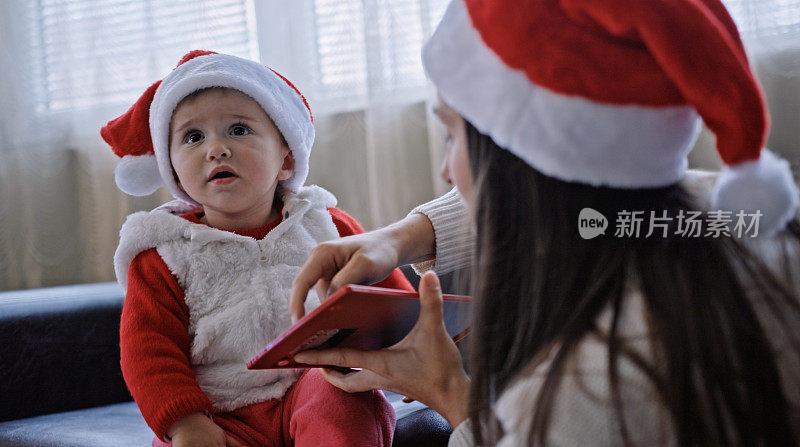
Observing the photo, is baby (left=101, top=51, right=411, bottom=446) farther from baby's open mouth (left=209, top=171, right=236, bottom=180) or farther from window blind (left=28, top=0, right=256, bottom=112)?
window blind (left=28, top=0, right=256, bottom=112)

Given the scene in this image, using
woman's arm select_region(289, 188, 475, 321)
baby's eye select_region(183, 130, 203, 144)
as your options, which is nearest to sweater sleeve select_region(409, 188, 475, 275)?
woman's arm select_region(289, 188, 475, 321)

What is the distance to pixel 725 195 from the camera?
1.66 ft

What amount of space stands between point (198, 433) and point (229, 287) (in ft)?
0.74

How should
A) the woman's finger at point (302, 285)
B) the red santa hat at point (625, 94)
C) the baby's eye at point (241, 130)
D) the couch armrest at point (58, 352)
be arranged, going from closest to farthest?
the red santa hat at point (625, 94), the woman's finger at point (302, 285), the baby's eye at point (241, 130), the couch armrest at point (58, 352)

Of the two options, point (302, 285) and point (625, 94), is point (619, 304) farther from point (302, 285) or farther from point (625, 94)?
point (302, 285)

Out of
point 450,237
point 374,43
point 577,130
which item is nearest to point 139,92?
point 374,43

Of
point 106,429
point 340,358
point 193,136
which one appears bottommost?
point 106,429

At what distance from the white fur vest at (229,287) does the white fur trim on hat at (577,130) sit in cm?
48

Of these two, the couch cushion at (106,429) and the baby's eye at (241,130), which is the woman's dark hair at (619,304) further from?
the baby's eye at (241,130)

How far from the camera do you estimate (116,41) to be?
182 centimetres

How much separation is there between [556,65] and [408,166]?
1177mm

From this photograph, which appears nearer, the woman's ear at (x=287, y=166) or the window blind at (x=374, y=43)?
the woman's ear at (x=287, y=166)

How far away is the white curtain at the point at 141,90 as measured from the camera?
5.49 ft

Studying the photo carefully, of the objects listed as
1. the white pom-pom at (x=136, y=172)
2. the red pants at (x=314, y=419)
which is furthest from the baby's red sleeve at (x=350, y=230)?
the white pom-pom at (x=136, y=172)
